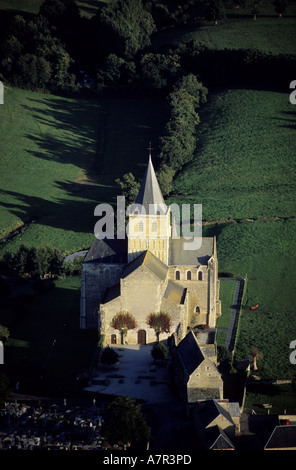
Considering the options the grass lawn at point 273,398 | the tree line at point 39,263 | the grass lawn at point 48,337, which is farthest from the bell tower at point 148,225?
the grass lawn at point 273,398

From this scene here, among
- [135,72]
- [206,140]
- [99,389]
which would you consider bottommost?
[99,389]

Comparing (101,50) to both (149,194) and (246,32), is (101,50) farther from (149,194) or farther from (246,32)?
(149,194)

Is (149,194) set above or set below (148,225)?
above

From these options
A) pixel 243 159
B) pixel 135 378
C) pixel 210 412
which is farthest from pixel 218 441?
pixel 243 159

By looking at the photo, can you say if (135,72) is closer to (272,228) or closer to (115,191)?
(115,191)

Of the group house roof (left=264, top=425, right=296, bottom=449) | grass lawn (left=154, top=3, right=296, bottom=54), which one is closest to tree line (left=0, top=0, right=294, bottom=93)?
grass lawn (left=154, top=3, right=296, bottom=54)

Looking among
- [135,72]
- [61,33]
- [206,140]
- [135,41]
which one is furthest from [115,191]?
[61,33]
